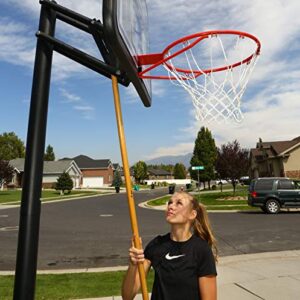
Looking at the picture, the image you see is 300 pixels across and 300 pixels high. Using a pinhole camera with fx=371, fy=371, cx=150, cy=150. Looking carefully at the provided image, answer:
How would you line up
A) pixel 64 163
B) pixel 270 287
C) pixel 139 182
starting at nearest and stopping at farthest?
1. pixel 270 287
2. pixel 64 163
3. pixel 139 182

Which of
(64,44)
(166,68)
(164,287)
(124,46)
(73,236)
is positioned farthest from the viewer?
(73,236)

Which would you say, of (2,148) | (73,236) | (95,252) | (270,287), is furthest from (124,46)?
(2,148)

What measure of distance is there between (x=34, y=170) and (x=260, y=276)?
515 centimetres

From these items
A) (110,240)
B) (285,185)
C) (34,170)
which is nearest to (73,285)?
(34,170)

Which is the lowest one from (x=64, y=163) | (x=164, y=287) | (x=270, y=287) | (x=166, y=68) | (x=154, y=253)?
(x=270, y=287)

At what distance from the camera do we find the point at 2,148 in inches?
3386

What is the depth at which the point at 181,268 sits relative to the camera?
270 cm

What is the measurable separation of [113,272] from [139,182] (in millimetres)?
103246

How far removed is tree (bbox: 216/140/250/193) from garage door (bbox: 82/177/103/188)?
2140 inches

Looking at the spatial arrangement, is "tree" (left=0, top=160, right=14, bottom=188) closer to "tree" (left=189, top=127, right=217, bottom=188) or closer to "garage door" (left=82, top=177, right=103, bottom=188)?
"tree" (left=189, top=127, right=217, bottom=188)

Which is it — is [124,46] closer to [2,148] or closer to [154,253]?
[154,253]

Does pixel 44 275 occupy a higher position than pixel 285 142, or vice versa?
pixel 285 142

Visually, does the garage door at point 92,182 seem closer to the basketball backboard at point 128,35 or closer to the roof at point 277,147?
the roof at point 277,147

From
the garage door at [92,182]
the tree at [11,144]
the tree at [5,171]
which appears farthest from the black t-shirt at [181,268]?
the tree at [11,144]
